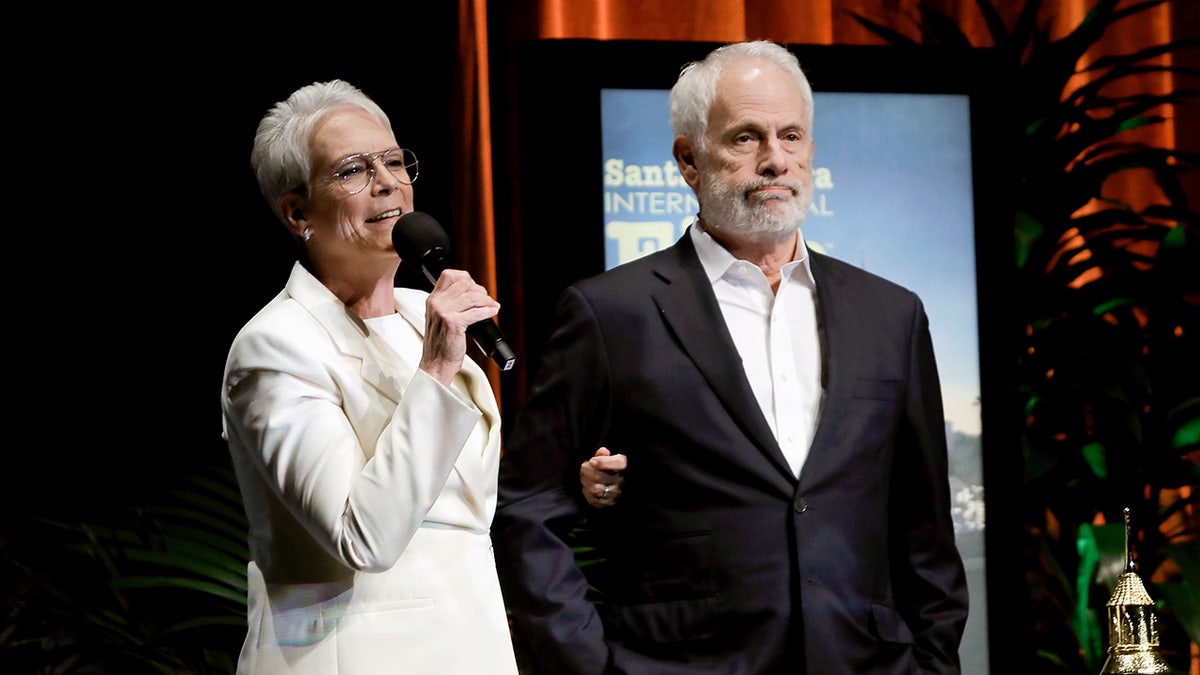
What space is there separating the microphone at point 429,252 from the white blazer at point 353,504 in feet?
0.24

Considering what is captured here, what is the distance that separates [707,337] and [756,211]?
204 millimetres

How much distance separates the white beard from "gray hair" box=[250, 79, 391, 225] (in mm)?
545

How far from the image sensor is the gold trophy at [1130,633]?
257 cm

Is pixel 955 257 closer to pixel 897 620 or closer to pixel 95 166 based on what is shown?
pixel 897 620

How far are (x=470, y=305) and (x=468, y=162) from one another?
1.68 meters

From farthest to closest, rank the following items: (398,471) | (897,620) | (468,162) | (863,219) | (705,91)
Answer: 1. (468,162)
2. (863,219)
3. (705,91)
4. (897,620)
5. (398,471)

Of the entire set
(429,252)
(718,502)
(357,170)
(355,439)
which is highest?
(357,170)

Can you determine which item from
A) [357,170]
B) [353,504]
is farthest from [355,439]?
[357,170]

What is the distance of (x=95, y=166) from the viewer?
3.10 m

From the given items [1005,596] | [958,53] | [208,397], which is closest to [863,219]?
[958,53]

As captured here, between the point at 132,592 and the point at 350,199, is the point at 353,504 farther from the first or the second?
the point at 132,592

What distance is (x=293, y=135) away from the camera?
1.85 meters

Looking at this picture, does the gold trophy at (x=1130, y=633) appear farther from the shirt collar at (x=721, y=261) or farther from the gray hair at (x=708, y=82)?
the gray hair at (x=708, y=82)

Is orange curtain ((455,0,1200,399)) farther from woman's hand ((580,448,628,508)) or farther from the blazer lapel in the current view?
the blazer lapel
